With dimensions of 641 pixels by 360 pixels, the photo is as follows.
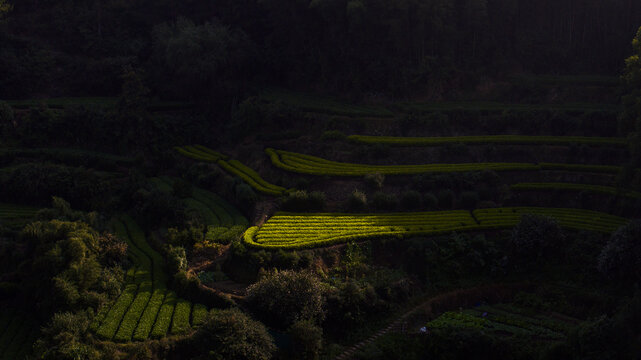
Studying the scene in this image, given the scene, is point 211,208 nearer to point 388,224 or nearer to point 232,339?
point 388,224

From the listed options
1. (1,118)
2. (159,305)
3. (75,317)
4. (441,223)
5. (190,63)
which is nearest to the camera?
(75,317)

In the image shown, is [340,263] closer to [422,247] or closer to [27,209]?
[422,247]

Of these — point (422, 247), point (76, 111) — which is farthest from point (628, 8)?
point (76, 111)

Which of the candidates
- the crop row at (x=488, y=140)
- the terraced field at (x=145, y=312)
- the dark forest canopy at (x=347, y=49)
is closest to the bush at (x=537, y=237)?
the crop row at (x=488, y=140)

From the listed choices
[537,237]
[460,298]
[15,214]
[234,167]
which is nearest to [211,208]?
[234,167]

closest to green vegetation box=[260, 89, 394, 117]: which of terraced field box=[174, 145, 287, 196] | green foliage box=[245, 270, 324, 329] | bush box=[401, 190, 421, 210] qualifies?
terraced field box=[174, 145, 287, 196]

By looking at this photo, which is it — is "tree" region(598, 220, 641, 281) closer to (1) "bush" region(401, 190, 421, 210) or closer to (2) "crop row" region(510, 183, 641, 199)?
(2) "crop row" region(510, 183, 641, 199)
